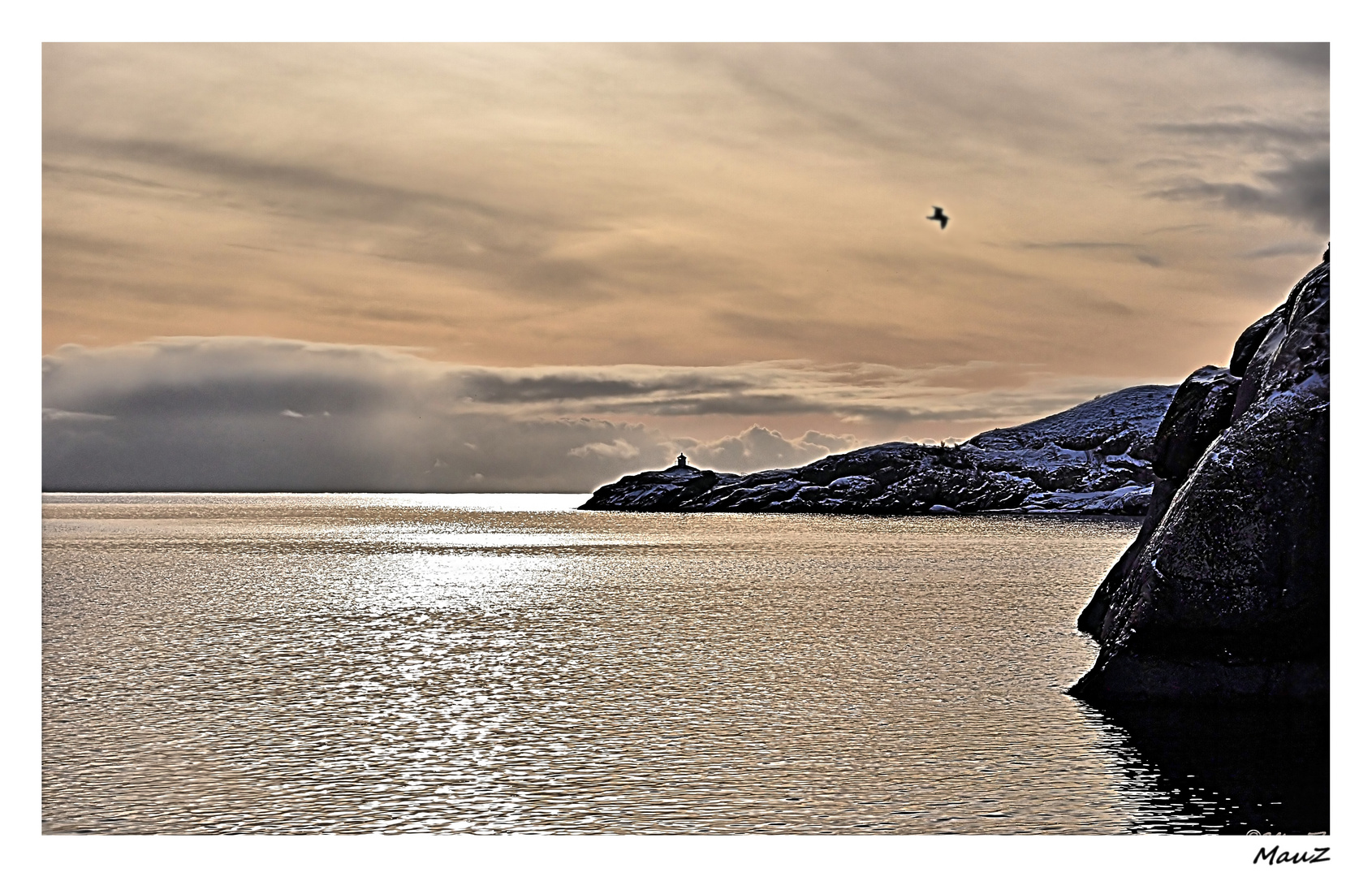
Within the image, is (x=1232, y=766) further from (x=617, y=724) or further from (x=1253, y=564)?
(x=617, y=724)

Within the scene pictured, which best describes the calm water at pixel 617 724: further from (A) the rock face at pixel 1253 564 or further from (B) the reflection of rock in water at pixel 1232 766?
(A) the rock face at pixel 1253 564

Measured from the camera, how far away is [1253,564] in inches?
1077

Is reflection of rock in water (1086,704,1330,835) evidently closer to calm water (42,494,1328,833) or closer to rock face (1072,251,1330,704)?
calm water (42,494,1328,833)

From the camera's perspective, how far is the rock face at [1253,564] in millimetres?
26922

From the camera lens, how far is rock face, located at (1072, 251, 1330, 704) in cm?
2692

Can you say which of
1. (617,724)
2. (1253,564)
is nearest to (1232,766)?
(1253,564)

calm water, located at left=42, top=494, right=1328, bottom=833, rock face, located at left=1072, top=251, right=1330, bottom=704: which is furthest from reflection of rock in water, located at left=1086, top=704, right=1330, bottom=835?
rock face, located at left=1072, top=251, right=1330, bottom=704

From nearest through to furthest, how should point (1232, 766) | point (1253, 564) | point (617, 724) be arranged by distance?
1. point (1232, 766)
2. point (1253, 564)
3. point (617, 724)

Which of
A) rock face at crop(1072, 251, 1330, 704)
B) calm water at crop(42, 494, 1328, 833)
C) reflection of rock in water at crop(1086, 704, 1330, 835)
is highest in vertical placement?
rock face at crop(1072, 251, 1330, 704)

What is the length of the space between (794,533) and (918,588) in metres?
103

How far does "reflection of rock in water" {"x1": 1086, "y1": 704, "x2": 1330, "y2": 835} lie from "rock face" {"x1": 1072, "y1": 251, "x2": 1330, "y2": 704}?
28.2 inches

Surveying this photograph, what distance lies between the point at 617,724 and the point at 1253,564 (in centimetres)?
1638

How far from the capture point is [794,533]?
175 meters
